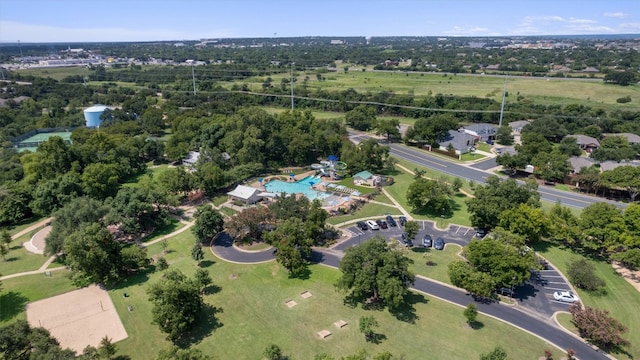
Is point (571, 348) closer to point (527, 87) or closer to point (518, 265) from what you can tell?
point (518, 265)

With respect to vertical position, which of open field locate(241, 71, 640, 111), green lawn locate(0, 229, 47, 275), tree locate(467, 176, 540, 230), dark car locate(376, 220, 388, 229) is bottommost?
green lawn locate(0, 229, 47, 275)

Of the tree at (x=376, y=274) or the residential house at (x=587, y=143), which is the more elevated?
the residential house at (x=587, y=143)

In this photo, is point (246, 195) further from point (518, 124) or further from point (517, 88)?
point (517, 88)

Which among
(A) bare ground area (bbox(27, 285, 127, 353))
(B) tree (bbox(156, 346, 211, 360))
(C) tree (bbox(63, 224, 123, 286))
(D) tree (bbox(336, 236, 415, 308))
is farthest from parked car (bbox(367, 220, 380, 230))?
(A) bare ground area (bbox(27, 285, 127, 353))

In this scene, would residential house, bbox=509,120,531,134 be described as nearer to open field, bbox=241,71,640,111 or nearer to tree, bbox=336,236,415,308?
open field, bbox=241,71,640,111

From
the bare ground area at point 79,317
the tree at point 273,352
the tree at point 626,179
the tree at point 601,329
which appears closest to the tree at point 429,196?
the tree at point 601,329

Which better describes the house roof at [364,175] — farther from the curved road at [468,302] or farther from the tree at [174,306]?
the tree at [174,306]

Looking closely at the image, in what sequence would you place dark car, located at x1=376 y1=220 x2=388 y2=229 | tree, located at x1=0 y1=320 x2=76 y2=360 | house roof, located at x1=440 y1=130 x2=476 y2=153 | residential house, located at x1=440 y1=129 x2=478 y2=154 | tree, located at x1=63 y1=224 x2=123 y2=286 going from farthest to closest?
house roof, located at x1=440 y1=130 x2=476 y2=153 < residential house, located at x1=440 y1=129 x2=478 y2=154 < dark car, located at x1=376 y1=220 x2=388 y2=229 < tree, located at x1=63 y1=224 x2=123 y2=286 < tree, located at x1=0 y1=320 x2=76 y2=360
